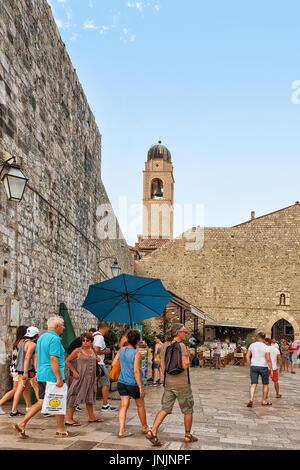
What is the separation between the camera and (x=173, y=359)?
509 centimetres

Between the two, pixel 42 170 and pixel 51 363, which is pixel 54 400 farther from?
pixel 42 170

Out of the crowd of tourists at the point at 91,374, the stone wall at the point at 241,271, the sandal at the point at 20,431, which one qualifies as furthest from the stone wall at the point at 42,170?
the stone wall at the point at 241,271

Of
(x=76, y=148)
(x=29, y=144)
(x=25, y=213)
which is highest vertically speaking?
(x=76, y=148)

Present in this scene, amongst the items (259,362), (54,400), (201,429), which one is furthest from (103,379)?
(259,362)

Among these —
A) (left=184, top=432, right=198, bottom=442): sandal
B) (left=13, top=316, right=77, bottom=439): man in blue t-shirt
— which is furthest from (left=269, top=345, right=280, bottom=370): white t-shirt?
(left=13, top=316, right=77, bottom=439): man in blue t-shirt

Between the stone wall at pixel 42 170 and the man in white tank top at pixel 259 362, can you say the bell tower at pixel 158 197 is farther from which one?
the man in white tank top at pixel 259 362

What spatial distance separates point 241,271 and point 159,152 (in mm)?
30068

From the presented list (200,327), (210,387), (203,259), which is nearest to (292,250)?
(203,259)

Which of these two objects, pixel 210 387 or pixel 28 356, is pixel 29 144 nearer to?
pixel 28 356

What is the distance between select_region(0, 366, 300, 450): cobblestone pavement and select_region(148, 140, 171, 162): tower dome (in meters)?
50.0

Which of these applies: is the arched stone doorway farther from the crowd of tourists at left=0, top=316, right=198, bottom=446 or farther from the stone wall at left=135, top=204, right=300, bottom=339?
the crowd of tourists at left=0, top=316, right=198, bottom=446

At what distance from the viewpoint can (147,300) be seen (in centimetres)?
846

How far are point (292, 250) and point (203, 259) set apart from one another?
5.66 metres
